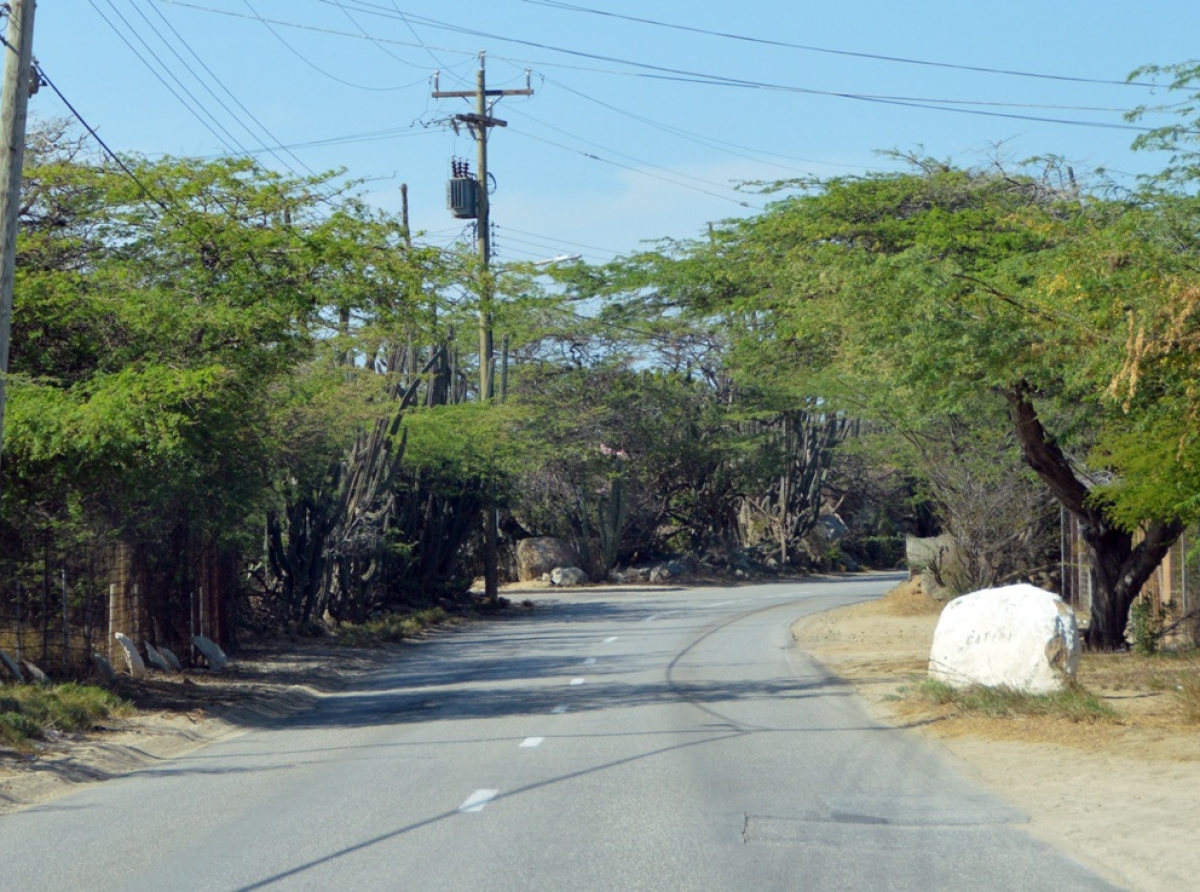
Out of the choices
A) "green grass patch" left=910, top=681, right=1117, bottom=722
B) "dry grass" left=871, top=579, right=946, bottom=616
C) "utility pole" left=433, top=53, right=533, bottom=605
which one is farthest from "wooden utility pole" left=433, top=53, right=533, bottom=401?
"green grass patch" left=910, top=681, right=1117, bottom=722

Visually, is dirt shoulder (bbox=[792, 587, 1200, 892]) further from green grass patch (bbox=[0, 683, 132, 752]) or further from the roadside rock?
the roadside rock

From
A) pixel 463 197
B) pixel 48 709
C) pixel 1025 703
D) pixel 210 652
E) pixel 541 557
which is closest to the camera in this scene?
pixel 48 709

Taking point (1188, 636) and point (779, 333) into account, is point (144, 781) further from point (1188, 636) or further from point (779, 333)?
point (1188, 636)

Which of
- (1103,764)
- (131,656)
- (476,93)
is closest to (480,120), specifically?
(476,93)

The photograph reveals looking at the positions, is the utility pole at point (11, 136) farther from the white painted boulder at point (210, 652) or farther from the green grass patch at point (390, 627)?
the green grass patch at point (390, 627)

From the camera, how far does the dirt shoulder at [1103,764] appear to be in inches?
326

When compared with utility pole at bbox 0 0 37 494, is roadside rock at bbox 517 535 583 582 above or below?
below

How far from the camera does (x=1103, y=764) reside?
446 inches

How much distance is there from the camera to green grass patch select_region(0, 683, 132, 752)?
41.0 ft

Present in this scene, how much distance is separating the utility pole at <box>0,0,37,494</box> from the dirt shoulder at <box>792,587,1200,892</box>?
8829 mm

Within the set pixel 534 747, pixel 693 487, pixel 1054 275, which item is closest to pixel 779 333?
pixel 1054 275

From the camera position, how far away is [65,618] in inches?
650

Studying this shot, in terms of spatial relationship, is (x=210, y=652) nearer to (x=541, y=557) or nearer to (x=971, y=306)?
(x=971, y=306)

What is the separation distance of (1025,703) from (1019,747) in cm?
151
